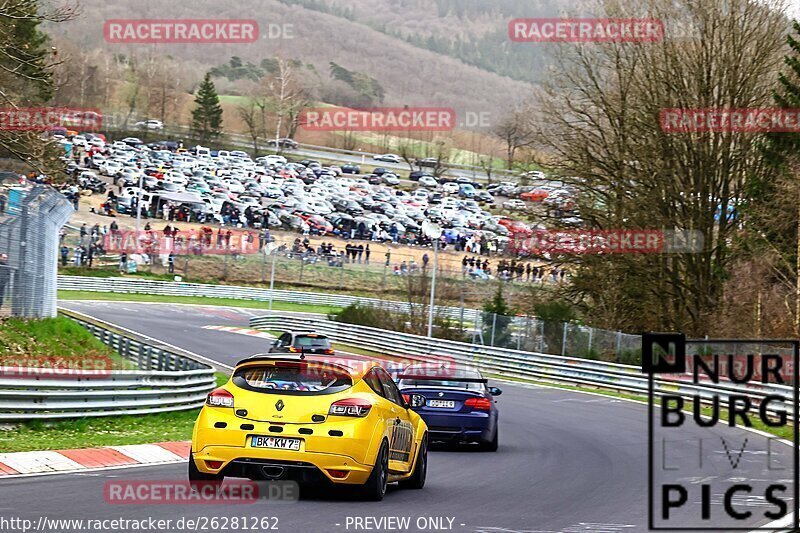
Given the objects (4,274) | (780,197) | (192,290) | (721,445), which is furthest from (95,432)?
(192,290)

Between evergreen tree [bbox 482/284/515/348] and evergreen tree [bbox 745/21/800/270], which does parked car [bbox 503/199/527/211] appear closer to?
evergreen tree [bbox 482/284/515/348]

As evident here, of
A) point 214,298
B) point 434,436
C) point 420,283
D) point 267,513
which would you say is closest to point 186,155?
point 214,298

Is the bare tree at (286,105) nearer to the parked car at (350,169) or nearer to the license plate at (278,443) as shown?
the parked car at (350,169)

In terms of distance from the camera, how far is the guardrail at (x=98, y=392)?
16359 millimetres

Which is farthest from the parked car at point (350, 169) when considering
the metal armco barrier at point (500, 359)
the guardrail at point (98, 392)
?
the guardrail at point (98, 392)

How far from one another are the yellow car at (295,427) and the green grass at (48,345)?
1066 centimetres

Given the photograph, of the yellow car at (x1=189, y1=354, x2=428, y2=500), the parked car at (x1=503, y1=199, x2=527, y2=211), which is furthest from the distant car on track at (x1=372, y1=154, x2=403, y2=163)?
the yellow car at (x1=189, y1=354, x2=428, y2=500)

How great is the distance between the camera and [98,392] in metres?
18.1

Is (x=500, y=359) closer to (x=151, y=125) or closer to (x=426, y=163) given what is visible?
(x=151, y=125)

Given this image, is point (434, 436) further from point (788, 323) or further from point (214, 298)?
point (214, 298)

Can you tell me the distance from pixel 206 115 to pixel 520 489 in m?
120

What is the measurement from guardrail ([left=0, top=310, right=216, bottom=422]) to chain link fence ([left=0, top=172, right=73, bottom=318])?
3.48 m

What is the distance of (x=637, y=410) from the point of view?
30.2 meters

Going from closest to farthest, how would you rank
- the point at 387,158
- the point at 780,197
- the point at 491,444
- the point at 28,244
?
1. the point at 491,444
2. the point at 28,244
3. the point at 780,197
4. the point at 387,158
